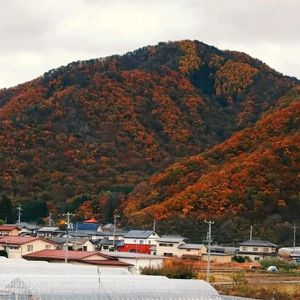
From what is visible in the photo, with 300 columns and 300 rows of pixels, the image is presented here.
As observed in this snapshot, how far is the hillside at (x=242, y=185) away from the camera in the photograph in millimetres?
59125

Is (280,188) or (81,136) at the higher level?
(81,136)

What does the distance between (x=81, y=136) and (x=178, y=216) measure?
36.3 meters

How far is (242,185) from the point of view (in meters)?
60.7

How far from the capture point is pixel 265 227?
193 feet

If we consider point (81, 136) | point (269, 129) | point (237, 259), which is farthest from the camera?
point (81, 136)

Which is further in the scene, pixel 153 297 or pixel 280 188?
pixel 280 188

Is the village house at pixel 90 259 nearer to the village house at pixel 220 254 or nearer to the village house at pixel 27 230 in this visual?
the village house at pixel 220 254

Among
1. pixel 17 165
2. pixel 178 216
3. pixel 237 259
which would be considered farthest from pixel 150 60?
pixel 237 259

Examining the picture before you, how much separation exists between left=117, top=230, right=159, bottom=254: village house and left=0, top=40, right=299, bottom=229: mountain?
18368mm

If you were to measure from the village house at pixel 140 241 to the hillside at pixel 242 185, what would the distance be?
4.61 meters

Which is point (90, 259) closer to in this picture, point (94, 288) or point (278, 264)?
point (94, 288)

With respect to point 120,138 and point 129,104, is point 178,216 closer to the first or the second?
point 120,138

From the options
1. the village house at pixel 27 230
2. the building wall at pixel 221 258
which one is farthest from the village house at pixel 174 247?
the village house at pixel 27 230

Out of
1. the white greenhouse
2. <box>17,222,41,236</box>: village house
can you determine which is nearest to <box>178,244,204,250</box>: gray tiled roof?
<box>17,222,41,236</box>: village house
